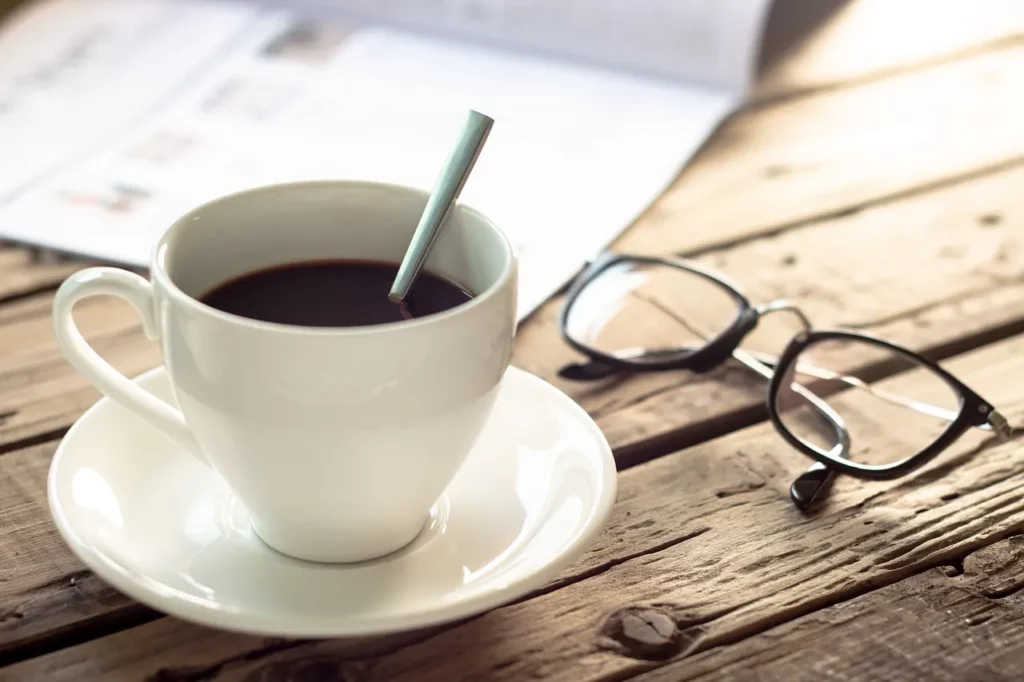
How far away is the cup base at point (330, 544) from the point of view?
0.50 metres

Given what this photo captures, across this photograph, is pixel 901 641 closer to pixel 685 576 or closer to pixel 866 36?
pixel 685 576

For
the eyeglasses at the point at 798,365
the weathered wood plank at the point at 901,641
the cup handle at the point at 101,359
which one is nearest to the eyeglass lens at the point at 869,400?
the eyeglasses at the point at 798,365

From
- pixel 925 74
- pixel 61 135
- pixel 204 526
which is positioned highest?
pixel 925 74

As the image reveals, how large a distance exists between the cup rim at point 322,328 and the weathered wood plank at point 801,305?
0.57ft

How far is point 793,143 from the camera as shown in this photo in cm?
101

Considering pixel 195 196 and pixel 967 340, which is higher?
pixel 967 340

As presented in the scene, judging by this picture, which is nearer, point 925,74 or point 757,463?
point 757,463

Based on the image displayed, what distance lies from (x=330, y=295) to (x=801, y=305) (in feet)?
1.23

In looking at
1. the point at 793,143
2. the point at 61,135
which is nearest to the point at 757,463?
the point at 793,143

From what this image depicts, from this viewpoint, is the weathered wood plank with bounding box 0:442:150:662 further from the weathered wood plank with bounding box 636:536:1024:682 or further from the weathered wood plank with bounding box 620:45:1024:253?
the weathered wood plank with bounding box 620:45:1024:253

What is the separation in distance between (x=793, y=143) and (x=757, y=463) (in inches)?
18.5

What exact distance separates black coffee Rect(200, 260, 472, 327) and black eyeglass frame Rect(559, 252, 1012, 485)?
18 cm

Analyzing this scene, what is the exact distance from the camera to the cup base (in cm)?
50

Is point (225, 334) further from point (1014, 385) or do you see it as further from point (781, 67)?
point (781, 67)
